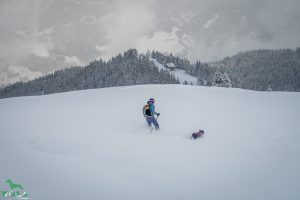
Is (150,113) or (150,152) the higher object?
(150,113)

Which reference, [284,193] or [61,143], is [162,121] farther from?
[284,193]

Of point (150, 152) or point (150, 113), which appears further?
point (150, 113)

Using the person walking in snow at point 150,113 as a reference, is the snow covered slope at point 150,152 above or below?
below

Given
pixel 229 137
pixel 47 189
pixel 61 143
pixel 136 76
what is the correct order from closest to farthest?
pixel 47 189 → pixel 61 143 → pixel 229 137 → pixel 136 76

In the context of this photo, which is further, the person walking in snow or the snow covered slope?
the person walking in snow

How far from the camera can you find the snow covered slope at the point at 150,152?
Answer: 9.24 meters

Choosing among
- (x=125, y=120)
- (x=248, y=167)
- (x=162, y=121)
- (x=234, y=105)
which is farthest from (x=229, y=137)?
(x=234, y=105)

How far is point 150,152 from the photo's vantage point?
490 inches

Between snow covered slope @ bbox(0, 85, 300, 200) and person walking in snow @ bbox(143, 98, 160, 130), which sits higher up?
person walking in snow @ bbox(143, 98, 160, 130)

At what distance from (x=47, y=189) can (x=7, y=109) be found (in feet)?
53.0

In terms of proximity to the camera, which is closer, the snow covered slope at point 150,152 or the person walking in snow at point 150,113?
the snow covered slope at point 150,152

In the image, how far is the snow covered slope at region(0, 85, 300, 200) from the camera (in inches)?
364

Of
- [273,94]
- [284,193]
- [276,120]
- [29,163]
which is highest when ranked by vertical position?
[273,94]

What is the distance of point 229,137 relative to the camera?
15.0m
